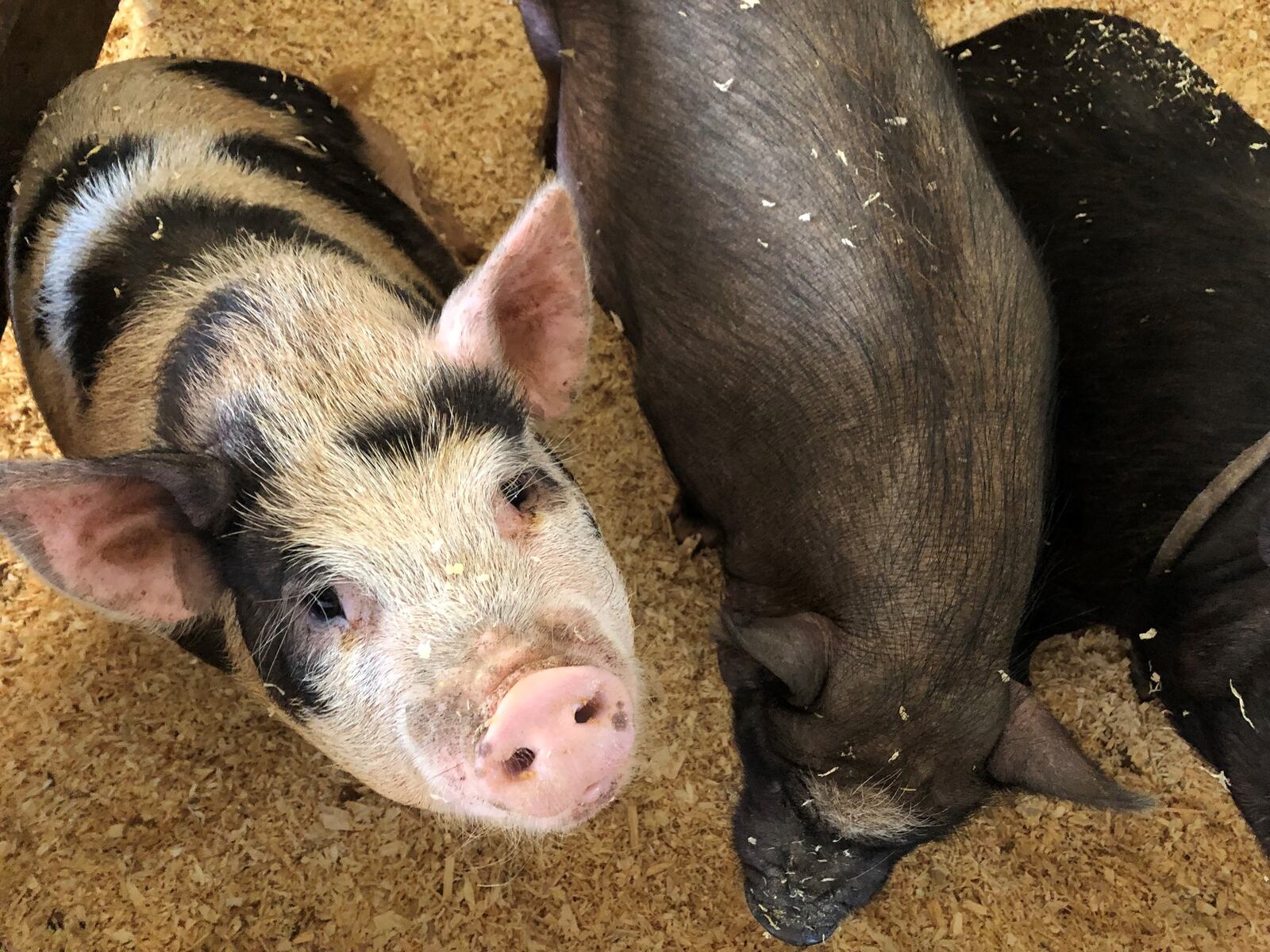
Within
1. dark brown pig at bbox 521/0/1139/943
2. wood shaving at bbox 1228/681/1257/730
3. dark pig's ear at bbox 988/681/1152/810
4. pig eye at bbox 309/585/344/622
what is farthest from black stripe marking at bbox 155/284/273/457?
wood shaving at bbox 1228/681/1257/730

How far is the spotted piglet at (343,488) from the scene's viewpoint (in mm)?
1354

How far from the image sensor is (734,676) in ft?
6.82

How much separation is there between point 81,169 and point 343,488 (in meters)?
1.05

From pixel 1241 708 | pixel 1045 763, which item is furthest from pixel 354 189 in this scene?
pixel 1241 708

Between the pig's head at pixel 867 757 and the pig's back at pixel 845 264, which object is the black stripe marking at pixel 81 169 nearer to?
the pig's back at pixel 845 264

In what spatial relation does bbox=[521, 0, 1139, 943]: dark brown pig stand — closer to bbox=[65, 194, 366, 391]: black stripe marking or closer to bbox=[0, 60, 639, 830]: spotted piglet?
bbox=[0, 60, 639, 830]: spotted piglet

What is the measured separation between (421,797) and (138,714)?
3.91ft

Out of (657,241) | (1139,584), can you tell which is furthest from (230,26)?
(1139,584)

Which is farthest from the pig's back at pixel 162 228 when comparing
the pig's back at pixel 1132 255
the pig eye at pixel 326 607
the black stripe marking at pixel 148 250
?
the pig's back at pixel 1132 255

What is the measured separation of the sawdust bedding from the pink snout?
0.93 metres

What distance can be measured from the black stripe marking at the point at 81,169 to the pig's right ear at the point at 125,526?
0.87 metres

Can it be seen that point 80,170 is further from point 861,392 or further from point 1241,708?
point 1241,708

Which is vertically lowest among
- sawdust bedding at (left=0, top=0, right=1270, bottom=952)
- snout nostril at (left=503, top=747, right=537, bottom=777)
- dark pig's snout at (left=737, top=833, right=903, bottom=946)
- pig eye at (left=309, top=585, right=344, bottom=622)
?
sawdust bedding at (left=0, top=0, right=1270, bottom=952)

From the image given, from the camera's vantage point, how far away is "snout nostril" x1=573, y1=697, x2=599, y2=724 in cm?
137
